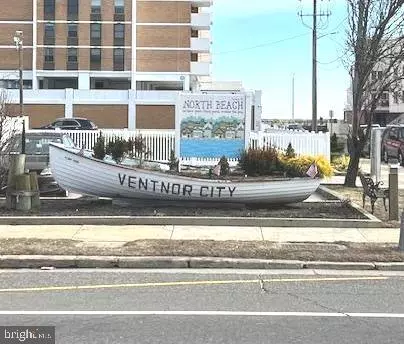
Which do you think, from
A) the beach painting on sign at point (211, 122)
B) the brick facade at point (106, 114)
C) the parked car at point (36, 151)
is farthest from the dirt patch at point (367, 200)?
the brick facade at point (106, 114)

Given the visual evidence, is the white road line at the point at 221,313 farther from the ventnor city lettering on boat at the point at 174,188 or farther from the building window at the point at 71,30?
the building window at the point at 71,30

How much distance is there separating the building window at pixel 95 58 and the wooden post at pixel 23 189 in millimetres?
65894

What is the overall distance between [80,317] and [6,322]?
0.72 metres

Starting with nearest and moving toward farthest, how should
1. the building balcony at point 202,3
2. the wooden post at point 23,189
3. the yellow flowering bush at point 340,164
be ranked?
the wooden post at point 23,189, the yellow flowering bush at point 340,164, the building balcony at point 202,3

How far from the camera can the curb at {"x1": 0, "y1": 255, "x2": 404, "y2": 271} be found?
9727 millimetres

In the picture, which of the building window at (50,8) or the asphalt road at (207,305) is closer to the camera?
the asphalt road at (207,305)

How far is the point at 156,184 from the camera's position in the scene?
14.4 meters

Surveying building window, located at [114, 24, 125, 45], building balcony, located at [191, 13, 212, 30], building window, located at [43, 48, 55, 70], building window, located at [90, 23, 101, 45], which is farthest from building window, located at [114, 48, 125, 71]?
building balcony, located at [191, 13, 212, 30]

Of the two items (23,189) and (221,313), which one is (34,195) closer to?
(23,189)

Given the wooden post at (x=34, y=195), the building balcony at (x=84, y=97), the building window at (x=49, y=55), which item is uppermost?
the building window at (x=49, y=55)

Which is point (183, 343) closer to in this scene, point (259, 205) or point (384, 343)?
point (384, 343)

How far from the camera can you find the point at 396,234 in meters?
12.3

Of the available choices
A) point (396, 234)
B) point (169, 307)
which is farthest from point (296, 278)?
point (396, 234)

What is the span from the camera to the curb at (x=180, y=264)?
9.73 meters
